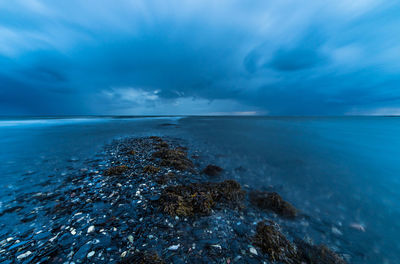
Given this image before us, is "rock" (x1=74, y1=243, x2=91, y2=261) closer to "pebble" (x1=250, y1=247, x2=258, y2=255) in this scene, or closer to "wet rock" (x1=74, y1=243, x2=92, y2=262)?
"wet rock" (x1=74, y1=243, x2=92, y2=262)

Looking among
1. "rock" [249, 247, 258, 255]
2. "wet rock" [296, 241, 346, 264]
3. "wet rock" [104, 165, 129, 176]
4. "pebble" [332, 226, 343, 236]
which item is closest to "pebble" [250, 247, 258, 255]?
"rock" [249, 247, 258, 255]

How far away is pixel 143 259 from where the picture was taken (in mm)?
3256

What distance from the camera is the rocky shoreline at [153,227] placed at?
3.51 meters

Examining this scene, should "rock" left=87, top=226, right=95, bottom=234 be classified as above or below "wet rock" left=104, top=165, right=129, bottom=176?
below

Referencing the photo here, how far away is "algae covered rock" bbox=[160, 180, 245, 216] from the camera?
5.15 meters

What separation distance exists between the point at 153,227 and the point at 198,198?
2003mm

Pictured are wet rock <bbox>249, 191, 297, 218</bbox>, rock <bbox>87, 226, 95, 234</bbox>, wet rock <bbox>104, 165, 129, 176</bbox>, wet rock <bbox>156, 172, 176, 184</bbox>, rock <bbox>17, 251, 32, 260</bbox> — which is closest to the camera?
rock <bbox>17, 251, 32, 260</bbox>

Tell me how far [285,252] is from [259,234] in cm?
73

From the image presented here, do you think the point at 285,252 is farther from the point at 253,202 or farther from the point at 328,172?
the point at 328,172

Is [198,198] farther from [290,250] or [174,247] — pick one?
[290,250]

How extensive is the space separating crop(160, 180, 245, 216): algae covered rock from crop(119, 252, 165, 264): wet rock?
1.57 meters

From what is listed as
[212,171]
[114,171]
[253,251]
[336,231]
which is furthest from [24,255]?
[336,231]

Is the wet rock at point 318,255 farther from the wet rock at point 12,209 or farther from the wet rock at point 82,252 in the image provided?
the wet rock at point 12,209

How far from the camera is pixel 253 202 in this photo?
245 inches
